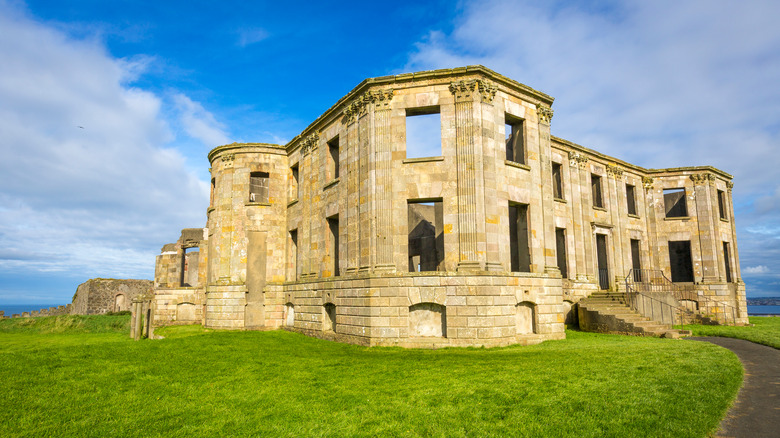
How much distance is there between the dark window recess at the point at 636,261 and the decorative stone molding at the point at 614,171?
4.01 meters

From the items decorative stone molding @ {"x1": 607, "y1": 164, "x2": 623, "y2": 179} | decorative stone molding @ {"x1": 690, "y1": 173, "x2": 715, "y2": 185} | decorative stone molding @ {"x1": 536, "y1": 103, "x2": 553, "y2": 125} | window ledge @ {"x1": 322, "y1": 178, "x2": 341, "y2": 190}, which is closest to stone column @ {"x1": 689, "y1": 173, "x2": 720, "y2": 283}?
decorative stone molding @ {"x1": 690, "y1": 173, "x2": 715, "y2": 185}

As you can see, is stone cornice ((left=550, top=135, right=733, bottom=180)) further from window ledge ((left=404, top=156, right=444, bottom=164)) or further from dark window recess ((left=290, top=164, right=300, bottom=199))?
dark window recess ((left=290, top=164, right=300, bottom=199))

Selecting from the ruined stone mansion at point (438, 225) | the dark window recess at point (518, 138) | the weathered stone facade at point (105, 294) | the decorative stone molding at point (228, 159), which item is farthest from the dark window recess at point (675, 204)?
the weathered stone facade at point (105, 294)

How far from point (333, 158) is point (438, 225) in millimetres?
6119

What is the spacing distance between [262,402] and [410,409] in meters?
2.50

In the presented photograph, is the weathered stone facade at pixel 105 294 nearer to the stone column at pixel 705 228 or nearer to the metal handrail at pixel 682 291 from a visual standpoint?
the metal handrail at pixel 682 291

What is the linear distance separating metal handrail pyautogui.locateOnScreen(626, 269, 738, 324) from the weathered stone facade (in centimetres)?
3381

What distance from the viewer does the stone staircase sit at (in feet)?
54.4

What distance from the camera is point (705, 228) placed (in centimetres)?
2611

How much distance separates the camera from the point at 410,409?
267 inches

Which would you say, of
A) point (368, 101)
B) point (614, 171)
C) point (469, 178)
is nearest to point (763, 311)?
point (614, 171)

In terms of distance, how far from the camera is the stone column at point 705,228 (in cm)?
2550

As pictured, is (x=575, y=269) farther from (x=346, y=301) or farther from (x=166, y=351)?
(x=166, y=351)

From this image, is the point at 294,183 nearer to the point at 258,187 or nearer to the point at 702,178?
the point at 258,187
